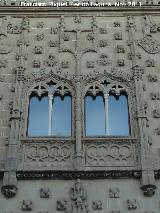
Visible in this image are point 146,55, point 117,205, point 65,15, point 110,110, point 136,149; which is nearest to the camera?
point 117,205

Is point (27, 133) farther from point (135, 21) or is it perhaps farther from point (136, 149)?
point (135, 21)

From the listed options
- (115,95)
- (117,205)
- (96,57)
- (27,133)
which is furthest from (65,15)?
(117,205)

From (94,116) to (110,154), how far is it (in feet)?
5.02

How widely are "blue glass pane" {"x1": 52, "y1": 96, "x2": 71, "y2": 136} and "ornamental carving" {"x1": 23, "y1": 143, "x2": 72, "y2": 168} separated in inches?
23.8

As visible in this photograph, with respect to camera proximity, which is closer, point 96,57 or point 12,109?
point 12,109

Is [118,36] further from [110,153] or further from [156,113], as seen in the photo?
[110,153]

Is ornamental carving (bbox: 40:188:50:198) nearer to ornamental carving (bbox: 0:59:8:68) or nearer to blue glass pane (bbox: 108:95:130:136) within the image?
blue glass pane (bbox: 108:95:130:136)

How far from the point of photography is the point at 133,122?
13938 millimetres

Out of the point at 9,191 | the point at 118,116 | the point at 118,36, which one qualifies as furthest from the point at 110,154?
the point at 118,36

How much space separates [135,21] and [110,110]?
350 cm

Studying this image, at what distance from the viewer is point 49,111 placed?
47.3 feet

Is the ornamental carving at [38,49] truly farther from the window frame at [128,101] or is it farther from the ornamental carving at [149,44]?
the ornamental carving at [149,44]

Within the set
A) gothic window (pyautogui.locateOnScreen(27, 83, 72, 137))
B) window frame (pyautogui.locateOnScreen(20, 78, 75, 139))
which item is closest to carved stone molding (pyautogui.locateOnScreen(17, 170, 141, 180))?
window frame (pyautogui.locateOnScreen(20, 78, 75, 139))

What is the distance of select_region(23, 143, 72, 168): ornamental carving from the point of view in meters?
13.1
